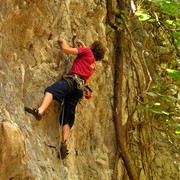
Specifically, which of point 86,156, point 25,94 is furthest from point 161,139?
point 25,94

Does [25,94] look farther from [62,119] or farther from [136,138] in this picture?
[136,138]

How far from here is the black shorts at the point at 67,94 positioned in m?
4.29

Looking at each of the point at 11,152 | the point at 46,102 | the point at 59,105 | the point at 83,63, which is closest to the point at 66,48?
the point at 83,63

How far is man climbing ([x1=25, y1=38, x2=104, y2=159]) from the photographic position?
170 inches

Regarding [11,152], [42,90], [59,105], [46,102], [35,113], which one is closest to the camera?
[11,152]

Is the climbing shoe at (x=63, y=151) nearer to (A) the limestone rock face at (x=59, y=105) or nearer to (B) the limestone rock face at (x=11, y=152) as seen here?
(A) the limestone rock face at (x=59, y=105)

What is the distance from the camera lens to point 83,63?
4.69 m

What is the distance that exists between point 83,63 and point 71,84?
15.5 inches

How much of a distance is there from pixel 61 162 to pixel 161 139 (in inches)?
174

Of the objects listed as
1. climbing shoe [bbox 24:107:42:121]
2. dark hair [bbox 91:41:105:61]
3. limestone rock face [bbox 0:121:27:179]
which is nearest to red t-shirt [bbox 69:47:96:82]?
dark hair [bbox 91:41:105:61]

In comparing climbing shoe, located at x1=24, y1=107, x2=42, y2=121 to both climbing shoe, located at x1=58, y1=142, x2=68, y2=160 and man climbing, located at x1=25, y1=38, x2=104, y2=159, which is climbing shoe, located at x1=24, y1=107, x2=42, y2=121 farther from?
climbing shoe, located at x1=58, y1=142, x2=68, y2=160

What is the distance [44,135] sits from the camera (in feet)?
14.1

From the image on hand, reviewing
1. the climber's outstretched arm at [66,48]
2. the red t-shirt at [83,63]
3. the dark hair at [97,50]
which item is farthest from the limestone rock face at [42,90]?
the dark hair at [97,50]

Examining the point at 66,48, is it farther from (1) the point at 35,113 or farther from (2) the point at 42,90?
(1) the point at 35,113
